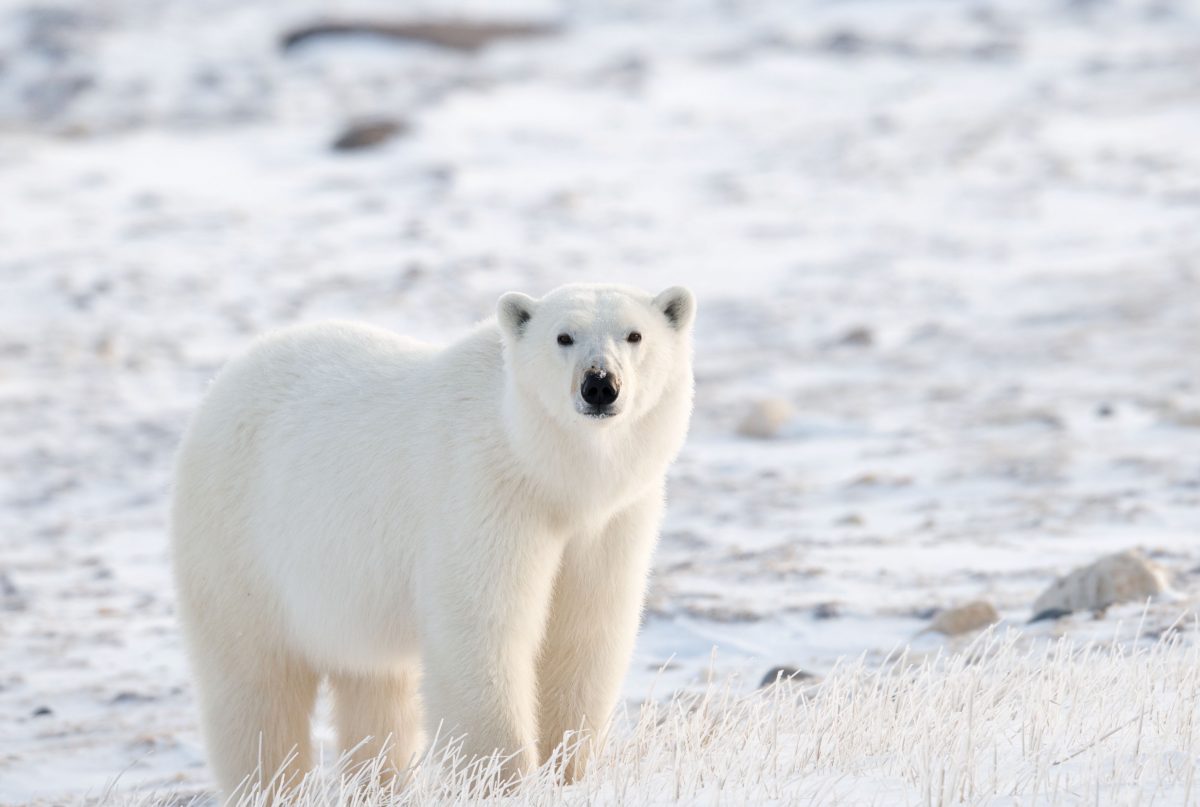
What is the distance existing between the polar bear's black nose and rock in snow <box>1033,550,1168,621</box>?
2.32 m

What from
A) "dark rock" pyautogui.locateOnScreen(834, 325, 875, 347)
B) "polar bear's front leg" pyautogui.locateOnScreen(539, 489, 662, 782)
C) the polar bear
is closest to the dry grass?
"polar bear's front leg" pyautogui.locateOnScreen(539, 489, 662, 782)

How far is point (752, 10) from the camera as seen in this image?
75.8 feet

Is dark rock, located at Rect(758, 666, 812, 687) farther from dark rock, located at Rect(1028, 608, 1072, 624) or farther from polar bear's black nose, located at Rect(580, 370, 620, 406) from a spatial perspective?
polar bear's black nose, located at Rect(580, 370, 620, 406)

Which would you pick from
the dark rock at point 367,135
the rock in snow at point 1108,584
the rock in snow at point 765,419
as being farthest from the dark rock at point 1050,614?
the dark rock at point 367,135

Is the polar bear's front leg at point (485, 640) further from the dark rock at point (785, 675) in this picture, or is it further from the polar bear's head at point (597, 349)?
the dark rock at point (785, 675)

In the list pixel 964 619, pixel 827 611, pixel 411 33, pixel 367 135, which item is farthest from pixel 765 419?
pixel 411 33

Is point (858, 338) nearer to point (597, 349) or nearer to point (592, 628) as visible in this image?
point (592, 628)

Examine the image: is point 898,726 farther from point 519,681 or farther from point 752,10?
Result: point 752,10

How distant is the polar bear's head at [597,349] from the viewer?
3.33 meters

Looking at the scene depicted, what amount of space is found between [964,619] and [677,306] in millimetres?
1996

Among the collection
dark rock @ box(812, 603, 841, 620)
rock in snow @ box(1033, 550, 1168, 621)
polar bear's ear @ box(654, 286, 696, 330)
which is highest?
polar bear's ear @ box(654, 286, 696, 330)

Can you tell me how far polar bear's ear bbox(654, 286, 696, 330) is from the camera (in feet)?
11.9

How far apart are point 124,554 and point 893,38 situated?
16290 mm

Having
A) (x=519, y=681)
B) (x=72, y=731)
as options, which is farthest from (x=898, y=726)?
(x=72, y=731)
